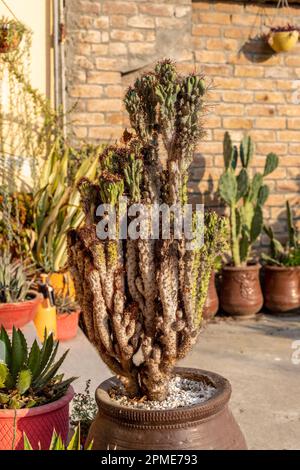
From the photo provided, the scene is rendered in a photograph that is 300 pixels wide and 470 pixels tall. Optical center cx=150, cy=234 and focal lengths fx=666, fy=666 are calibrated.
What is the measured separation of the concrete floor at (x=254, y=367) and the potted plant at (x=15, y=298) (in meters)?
0.13

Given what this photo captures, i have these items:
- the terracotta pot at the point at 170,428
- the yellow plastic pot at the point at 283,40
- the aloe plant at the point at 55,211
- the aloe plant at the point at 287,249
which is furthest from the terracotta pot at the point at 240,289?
the terracotta pot at the point at 170,428

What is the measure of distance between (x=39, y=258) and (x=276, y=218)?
2.98 meters

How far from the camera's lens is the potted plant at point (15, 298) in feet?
14.6

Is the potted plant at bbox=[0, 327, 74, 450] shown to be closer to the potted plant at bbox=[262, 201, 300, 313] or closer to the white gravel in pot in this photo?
the white gravel in pot

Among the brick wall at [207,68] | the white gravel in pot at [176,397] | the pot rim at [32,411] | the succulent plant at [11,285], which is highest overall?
the brick wall at [207,68]

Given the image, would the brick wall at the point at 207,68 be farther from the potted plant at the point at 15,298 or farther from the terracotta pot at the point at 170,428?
the terracotta pot at the point at 170,428

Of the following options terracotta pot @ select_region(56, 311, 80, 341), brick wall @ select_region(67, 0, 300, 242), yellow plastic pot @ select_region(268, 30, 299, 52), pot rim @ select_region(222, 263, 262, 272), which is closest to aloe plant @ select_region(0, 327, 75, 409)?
terracotta pot @ select_region(56, 311, 80, 341)

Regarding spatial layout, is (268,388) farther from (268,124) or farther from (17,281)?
(268,124)

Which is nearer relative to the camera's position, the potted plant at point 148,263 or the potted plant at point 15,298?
the potted plant at point 148,263

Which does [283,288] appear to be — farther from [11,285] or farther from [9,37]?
[9,37]

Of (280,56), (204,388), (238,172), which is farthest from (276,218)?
(204,388)

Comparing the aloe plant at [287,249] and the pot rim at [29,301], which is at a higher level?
the aloe plant at [287,249]

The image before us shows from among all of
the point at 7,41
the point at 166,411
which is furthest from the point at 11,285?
the point at 166,411

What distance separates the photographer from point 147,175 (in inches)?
100
